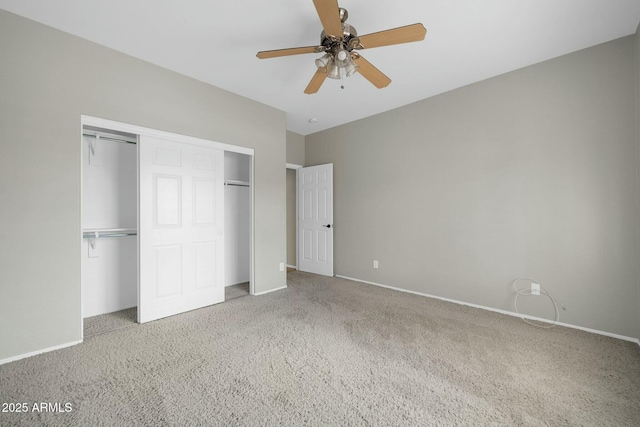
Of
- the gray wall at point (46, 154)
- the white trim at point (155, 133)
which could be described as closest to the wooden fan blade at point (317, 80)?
the white trim at point (155, 133)

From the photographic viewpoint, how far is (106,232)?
3.03m

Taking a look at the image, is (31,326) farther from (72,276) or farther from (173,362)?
(173,362)

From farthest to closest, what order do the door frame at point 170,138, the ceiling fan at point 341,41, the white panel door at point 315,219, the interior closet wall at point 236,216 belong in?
the white panel door at point 315,219, the interior closet wall at point 236,216, the door frame at point 170,138, the ceiling fan at point 341,41

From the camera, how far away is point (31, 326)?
2.17 m

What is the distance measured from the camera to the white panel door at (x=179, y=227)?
286 cm

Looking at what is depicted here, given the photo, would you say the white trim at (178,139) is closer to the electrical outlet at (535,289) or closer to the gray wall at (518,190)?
the gray wall at (518,190)

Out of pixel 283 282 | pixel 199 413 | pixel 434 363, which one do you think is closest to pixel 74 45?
pixel 199 413

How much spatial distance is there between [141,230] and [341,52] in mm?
2564

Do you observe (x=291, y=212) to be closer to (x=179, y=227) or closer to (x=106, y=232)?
(x=179, y=227)

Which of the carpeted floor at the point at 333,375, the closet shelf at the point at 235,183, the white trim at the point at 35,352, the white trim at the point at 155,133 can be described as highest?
the white trim at the point at 155,133

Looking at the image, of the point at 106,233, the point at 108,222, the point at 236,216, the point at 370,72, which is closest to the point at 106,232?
the point at 106,233

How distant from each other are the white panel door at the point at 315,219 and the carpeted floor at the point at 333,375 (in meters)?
2.01

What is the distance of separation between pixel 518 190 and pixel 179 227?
12.6ft

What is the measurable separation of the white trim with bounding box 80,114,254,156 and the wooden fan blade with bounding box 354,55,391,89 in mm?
1919
